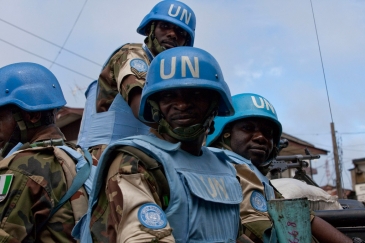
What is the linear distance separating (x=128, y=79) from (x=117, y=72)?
0.24m

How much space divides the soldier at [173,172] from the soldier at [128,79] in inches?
37.5

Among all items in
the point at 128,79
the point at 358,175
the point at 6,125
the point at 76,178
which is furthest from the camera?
the point at 358,175

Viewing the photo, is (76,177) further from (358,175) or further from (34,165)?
(358,175)

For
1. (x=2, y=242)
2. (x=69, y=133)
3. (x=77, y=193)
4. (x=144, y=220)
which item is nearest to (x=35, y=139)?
(x=77, y=193)

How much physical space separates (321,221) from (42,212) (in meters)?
1.71

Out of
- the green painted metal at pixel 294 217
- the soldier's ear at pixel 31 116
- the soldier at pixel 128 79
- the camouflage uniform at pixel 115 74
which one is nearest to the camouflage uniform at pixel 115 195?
the green painted metal at pixel 294 217

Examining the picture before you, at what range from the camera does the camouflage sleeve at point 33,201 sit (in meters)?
3.00

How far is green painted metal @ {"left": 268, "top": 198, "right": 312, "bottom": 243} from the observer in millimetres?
2613

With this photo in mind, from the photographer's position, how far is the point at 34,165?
3.18 meters

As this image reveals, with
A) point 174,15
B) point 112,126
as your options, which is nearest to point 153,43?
point 174,15

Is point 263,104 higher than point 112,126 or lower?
higher

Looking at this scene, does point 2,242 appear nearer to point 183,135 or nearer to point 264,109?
point 183,135

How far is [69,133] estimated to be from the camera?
52.3 ft

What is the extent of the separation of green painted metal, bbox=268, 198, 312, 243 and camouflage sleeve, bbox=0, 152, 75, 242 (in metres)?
1.20
